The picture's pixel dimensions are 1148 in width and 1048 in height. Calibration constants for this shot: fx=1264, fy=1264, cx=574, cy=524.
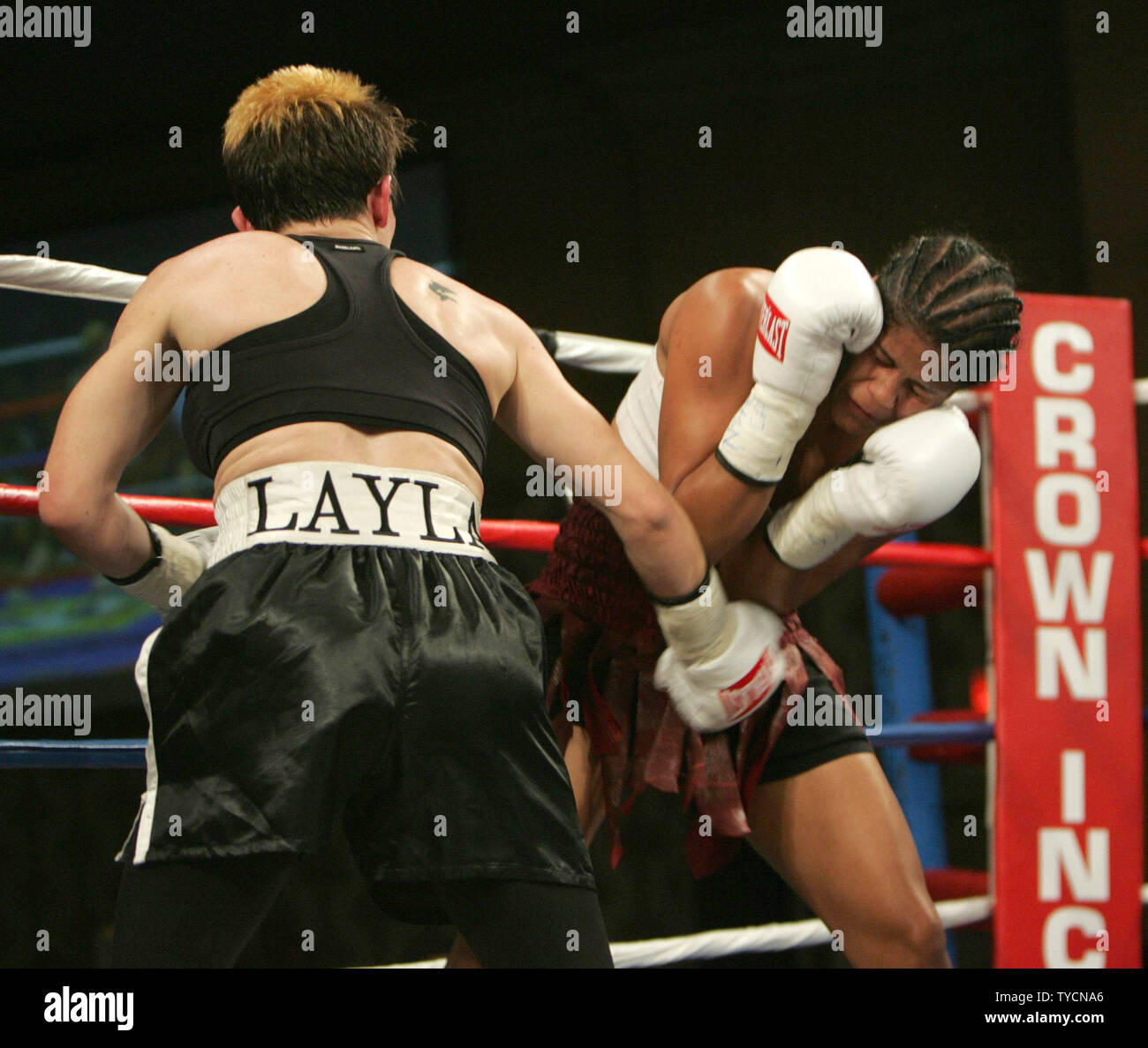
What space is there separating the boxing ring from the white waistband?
75 centimetres

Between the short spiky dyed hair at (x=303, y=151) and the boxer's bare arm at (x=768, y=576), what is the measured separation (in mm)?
581

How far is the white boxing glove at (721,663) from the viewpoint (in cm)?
129

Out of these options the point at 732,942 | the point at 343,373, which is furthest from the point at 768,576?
the point at 343,373

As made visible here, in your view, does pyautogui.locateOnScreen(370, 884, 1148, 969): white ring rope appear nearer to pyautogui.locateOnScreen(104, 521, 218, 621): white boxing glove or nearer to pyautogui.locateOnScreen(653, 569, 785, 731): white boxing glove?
pyautogui.locateOnScreen(653, 569, 785, 731): white boxing glove

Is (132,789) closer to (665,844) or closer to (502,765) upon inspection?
(665,844)

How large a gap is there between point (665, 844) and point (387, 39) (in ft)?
7.85

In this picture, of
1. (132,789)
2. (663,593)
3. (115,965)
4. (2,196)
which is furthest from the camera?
(2,196)

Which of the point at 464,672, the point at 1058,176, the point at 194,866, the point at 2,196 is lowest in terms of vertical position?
the point at 194,866

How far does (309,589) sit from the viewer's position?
0.92 metres

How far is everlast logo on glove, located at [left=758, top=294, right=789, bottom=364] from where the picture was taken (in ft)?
4.09

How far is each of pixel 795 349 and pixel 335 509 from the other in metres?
0.52

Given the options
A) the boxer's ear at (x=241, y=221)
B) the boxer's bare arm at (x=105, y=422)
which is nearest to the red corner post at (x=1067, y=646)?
the boxer's ear at (x=241, y=221)

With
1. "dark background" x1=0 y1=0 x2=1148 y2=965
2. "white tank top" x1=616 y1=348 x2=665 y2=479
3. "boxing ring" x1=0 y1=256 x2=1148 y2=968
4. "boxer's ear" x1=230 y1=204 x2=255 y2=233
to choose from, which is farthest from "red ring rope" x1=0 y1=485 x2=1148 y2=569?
"dark background" x1=0 y1=0 x2=1148 y2=965

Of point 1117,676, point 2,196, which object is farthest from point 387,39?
point 1117,676
